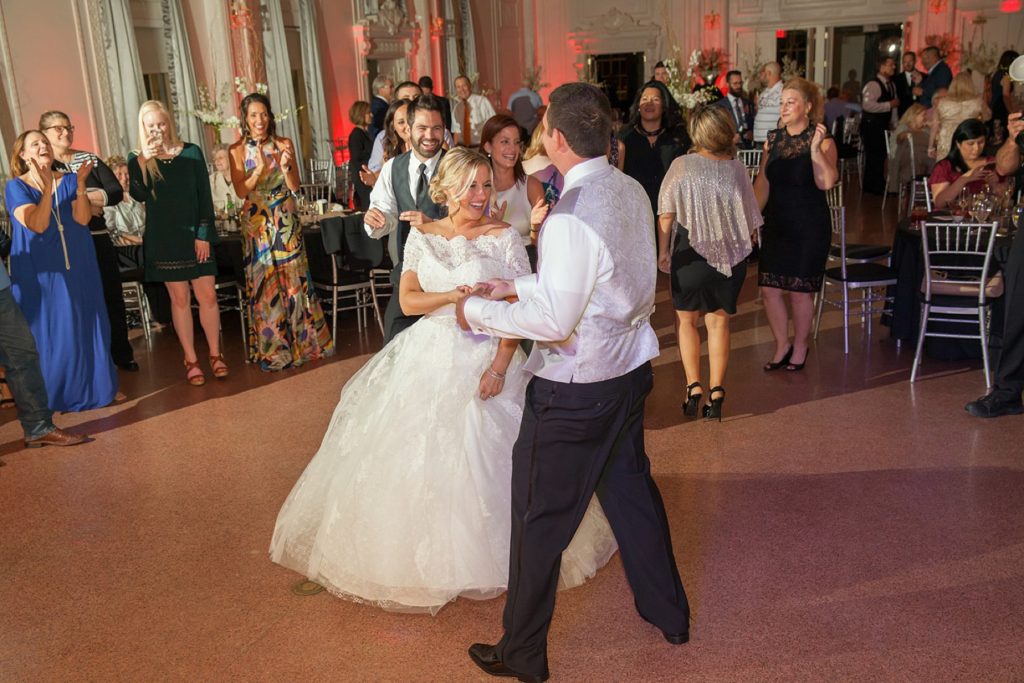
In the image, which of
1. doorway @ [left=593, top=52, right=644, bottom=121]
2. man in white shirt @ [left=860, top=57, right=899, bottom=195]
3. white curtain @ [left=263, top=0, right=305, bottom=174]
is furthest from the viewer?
doorway @ [left=593, top=52, right=644, bottom=121]

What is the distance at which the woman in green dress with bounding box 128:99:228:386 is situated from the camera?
5590 millimetres

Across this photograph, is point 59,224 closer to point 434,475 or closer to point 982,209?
point 434,475

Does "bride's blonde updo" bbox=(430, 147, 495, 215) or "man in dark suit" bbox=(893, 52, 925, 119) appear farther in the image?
"man in dark suit" bbox=(893, 52, 925, 119)

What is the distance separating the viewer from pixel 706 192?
470 cm

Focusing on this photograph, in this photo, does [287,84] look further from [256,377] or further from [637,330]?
[637,330]

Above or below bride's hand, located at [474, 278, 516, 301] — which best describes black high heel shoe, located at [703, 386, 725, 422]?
below

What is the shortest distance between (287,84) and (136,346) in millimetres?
5869

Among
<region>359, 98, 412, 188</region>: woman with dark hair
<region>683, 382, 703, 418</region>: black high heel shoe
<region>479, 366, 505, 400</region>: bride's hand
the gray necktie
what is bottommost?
<region>683, 382, 703, 418</region>: black high heel shoe

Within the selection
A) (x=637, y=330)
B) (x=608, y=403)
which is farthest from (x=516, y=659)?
(x=637, y=330)

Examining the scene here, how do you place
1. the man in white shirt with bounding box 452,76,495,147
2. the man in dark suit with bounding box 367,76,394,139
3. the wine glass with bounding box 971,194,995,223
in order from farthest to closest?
the man in white shirt with bounding box 452,76,495,147 < the man in dark suit with bounding box 367,76,394,139 < the wine glass with bounding box 971,194,995,223

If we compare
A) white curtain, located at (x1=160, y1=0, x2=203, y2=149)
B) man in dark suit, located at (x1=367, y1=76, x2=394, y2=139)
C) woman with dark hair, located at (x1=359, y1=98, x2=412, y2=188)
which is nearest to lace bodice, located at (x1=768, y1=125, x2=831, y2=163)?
woman with dark hair, located at (x1=359, y1=98, x2=412, y2=188)

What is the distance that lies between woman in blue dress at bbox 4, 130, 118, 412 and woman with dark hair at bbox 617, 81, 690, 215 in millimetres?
3488

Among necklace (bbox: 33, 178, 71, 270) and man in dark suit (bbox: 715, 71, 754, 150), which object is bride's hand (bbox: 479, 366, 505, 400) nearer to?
Result: necklace (bbox: 33, 178, 71, 270)

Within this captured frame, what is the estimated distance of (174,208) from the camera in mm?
5711
